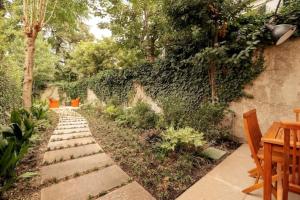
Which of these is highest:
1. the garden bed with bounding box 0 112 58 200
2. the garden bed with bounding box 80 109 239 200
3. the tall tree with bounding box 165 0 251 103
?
the tall tree with bounding box 165 0 251 103

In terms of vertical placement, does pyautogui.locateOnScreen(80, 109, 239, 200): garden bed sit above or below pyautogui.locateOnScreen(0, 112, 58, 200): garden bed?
below

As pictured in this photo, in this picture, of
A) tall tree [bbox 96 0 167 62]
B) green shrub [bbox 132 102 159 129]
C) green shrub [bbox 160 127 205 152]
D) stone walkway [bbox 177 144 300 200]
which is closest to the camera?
stone walkway [bbox 177 144 300 200]

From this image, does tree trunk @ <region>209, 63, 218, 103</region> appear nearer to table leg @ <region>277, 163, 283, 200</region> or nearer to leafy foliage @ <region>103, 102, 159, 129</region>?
leafy foliage @ <region>103, 102, 159, 129</region>

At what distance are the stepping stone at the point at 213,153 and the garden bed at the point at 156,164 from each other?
14 cm

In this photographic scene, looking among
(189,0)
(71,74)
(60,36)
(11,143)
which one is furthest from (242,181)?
(60,36)

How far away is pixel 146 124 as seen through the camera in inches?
213

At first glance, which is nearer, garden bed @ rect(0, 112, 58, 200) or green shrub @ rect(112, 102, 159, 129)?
garden bed @ rect(0, 112, 58, 200)

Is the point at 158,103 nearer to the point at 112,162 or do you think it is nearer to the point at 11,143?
the point at 112,162

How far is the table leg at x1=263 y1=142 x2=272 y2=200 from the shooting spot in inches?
68.2

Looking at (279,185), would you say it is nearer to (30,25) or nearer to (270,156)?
(270,156)

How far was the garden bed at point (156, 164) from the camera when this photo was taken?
2413 mm

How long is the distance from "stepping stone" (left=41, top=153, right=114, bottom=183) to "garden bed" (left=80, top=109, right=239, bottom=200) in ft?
0.79

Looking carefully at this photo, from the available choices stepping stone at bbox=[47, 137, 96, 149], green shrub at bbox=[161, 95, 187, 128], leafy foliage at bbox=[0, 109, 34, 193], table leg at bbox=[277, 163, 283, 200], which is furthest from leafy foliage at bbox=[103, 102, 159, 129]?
table leg at bbox=[277, 163, 283, 200]

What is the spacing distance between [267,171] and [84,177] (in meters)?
2.28
